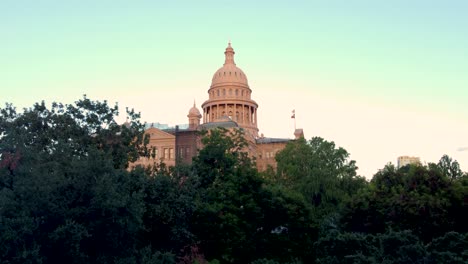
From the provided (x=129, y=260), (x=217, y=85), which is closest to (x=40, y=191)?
(x=129, y=260)

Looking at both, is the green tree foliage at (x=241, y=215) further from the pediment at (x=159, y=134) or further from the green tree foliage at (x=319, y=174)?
the pediment at (x=159, y=134)

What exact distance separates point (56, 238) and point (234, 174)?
15.0 metres

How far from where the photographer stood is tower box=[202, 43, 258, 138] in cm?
10638

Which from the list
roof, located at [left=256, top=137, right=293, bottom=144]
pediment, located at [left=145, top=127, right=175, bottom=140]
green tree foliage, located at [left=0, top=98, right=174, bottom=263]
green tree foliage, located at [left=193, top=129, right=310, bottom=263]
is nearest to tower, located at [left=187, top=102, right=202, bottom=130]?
roof, located at [left=256, top=137, right=293, bottom=144]

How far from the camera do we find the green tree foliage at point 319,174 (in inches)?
1825

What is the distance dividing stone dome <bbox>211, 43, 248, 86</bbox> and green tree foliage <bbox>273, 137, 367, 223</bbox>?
2142 inches

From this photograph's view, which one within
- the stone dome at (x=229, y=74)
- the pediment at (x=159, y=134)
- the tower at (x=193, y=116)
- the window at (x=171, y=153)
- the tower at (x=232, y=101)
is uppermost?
the stone dome at (x=229, y=74)

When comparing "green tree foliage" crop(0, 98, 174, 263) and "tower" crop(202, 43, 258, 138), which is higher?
"tower" crop(202, 43, 258, 138)

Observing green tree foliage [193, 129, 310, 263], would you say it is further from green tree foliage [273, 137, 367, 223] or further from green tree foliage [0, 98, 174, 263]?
green tree foliage [273, 137, 367, 223]

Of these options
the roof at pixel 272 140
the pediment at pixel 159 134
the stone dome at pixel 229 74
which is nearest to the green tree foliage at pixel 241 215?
the pediment at pixel 159 134

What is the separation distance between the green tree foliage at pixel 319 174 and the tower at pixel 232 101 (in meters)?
51.0

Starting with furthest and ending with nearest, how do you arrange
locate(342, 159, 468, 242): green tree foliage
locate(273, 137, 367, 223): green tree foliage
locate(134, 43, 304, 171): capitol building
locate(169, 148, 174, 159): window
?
locate(134, 43, 304, 171): capitol building, locate(169, 148, 174, 159): window, locate(273, 137, 367, 223): green tree foliage, locate(342, 159, 468, 242): green tree foliage

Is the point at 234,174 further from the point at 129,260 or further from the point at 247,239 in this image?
the point at 129,260

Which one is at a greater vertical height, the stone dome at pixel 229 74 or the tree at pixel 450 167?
the stone dome at pixel 229 74
